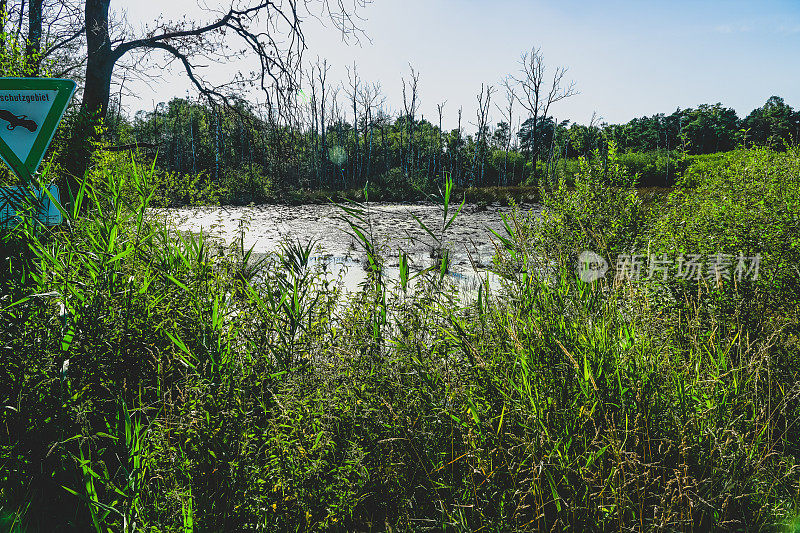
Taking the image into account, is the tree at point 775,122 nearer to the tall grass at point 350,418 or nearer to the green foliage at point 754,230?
the green foliage at point 754,230

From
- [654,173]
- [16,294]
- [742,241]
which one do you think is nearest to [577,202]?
[742,241]

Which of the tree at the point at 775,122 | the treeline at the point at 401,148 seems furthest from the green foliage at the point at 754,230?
the tree at the point at 775,122

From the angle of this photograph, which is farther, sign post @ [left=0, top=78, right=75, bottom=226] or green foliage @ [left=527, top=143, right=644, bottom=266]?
green foliage @ [left=527, top=143, right=644, bottom=266]

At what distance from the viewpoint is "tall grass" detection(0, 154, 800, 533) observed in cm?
180

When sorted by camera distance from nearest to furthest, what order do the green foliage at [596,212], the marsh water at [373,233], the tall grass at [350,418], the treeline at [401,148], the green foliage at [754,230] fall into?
the tall grass at [350,418]
the green foliage at [754,230]
the green foliage at [596,212]
the marsh water at [373,233]
the treeline at [401,148]

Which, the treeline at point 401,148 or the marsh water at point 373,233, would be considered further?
the treeline at point 401,148

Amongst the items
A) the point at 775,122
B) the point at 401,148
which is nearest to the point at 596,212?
the point at 401,148

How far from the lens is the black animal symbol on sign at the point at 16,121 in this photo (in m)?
3.04

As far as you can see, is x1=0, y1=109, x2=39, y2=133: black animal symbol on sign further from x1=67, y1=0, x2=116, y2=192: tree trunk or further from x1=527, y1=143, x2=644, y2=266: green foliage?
x1=527, y1=143, x2=644, y2=266: green foliage

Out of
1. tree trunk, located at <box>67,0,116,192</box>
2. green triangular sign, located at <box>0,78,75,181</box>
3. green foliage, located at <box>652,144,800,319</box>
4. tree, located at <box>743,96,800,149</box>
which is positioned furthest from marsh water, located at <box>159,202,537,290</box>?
tree, located at <box>743,96,800,149</box>

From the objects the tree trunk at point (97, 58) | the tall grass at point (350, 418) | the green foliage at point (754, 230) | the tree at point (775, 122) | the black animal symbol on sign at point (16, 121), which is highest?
the tree at point (775, 122)

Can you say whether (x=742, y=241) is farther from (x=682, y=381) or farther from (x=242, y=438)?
(x=242, y=438)

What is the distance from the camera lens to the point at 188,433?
188 centimetres

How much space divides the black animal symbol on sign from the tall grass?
817 mm
